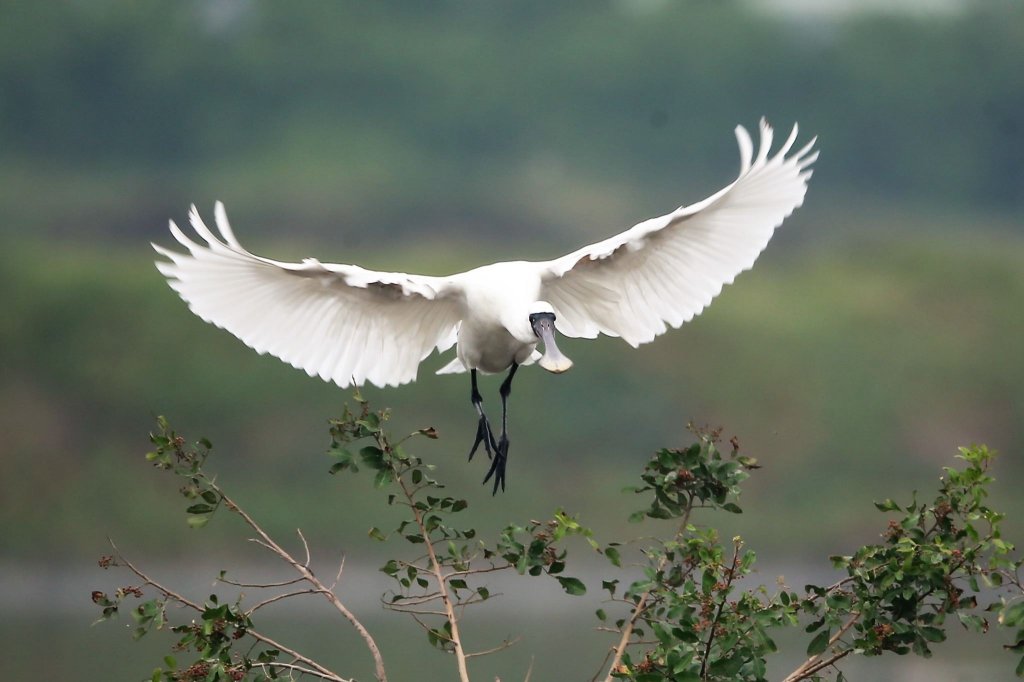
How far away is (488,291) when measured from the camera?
6562mm

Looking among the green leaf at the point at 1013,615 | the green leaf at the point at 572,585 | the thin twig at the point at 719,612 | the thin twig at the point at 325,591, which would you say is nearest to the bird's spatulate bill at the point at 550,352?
the green leaf at the point at 572,585

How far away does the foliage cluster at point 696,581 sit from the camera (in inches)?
185

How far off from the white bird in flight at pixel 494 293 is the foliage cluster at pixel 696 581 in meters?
1.09

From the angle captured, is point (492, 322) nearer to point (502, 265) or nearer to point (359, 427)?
point (502, 265)

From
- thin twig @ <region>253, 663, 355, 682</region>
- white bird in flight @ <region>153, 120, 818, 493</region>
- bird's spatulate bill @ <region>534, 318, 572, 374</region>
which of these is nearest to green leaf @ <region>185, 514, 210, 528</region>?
thin twig @ <region>253, 663, 355, 682</region>

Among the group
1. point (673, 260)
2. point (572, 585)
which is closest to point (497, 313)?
point (673, 260)

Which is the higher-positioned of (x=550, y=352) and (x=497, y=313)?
(x=497, y=313)

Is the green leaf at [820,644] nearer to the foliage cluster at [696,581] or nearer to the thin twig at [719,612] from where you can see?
the foliage cluster at [696,581]

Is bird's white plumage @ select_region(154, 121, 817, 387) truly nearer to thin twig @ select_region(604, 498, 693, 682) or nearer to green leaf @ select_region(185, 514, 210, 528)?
green leaf @ select_region(185, 514, 210, 528)

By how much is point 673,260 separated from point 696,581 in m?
2.22

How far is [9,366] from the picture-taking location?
90.8 ft

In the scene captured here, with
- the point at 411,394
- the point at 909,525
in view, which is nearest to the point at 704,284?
the point at 909,525

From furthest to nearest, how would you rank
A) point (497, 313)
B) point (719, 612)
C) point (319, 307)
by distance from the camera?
point (319, 307), point (497, 313), point (719, 612)

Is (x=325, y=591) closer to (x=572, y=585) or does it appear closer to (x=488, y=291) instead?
(x=572, y=585)
